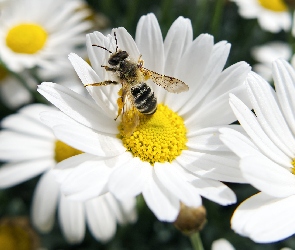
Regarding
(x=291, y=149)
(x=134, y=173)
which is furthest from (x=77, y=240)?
(x=291, y=149)

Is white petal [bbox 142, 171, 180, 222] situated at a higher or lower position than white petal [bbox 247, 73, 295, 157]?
lower

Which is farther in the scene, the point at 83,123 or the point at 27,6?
the point at 27,6

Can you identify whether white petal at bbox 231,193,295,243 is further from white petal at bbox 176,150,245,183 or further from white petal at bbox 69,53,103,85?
white petal at bbox 69,53,103,85

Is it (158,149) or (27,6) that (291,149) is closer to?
(158,149)

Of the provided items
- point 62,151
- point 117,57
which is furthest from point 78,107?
point 62,151

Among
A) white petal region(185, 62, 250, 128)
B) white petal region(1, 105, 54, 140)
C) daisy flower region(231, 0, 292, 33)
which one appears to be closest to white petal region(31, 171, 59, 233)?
white petal region(1, 105, 54, 140)

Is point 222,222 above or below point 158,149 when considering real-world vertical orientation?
below

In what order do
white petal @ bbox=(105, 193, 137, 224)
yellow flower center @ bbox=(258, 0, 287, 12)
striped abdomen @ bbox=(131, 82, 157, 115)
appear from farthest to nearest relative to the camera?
yellow flower center @ bbox=(258, 0, 287, 12) → white petal @ bbox=(105, 193, 137, 224) → striped abdomen @ bbox=(131, 82, 157, 115)
